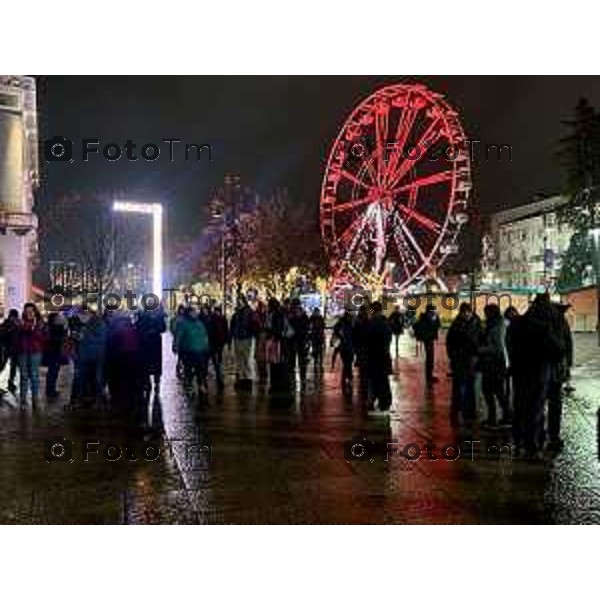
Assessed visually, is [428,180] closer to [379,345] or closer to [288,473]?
[379,345]

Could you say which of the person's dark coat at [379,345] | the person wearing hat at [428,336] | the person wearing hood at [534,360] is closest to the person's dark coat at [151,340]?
the person's dark coat at [379,345]

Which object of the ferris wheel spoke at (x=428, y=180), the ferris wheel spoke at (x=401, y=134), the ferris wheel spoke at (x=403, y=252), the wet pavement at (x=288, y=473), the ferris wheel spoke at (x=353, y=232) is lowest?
the wet pavement at (x=288, y=473)

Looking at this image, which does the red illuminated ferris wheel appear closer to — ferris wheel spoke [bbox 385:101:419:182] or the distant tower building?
ferris wheel spoke [bbox 385:101:419:182]

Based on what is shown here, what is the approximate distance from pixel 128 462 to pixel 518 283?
110966 millimetres

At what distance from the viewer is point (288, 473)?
9672mm

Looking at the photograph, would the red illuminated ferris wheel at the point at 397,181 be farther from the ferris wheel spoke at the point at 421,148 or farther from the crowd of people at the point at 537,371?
the crowd of people at the point at 537,371

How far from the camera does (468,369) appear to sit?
46.2 feet

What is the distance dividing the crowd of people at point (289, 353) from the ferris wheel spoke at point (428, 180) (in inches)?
383

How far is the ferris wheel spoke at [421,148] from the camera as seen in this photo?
99.7ft

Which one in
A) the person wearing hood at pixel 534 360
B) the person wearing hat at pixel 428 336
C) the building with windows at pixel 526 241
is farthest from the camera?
the building with windows at pixel 526 241

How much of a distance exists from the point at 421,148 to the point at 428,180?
3.22 feet

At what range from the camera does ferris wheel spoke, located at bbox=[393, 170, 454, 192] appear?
30547mm

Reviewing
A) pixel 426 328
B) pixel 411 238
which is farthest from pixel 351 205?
pixel 426 328

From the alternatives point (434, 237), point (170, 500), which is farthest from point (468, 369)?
point (434, 237)
